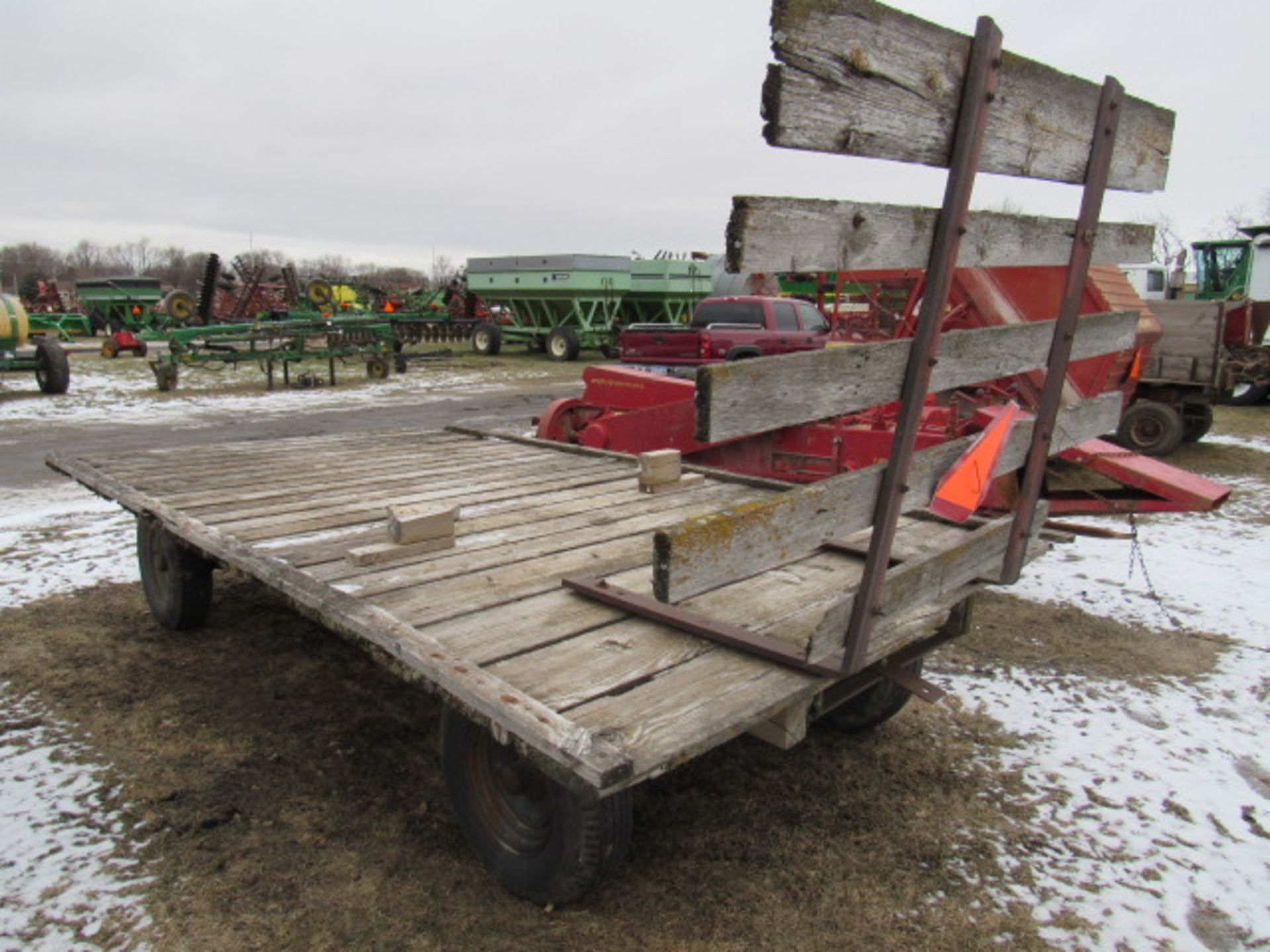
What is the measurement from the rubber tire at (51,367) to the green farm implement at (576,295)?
37.6 feet

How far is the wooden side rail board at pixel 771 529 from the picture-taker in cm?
168

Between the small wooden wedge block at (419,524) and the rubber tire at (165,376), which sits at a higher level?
the small wooden wedge block at (419,524)

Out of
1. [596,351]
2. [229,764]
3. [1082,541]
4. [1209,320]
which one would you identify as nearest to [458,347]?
[596,351]

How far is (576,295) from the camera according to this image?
22.9 meters

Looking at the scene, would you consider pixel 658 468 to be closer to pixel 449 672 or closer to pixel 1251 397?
pixel 449 672

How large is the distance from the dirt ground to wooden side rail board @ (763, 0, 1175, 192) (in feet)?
6.27

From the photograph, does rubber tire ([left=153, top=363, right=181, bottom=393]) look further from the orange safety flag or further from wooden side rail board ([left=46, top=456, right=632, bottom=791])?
the orange safety flag

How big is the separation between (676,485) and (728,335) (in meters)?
10.7

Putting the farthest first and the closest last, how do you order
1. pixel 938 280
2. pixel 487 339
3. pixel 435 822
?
pixel 487 339
pixel 435 822
pixel 938 280

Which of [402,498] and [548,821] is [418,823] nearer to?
[548,821]

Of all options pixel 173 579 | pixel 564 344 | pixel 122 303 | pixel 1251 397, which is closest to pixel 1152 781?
pixel 173 579

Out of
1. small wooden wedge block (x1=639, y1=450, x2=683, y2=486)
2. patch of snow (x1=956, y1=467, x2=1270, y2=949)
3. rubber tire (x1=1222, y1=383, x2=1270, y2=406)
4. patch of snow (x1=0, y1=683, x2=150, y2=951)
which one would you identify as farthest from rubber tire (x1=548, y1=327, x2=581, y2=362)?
patch of snow (x1=0, y1=683, x2=150, y2=951)

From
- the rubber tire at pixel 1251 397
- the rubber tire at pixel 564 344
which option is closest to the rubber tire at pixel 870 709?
the rubber tire at pixel 1251 397

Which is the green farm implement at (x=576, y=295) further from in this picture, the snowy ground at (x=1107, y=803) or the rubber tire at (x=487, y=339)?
the snowy ground at (x=1107, y=803)
